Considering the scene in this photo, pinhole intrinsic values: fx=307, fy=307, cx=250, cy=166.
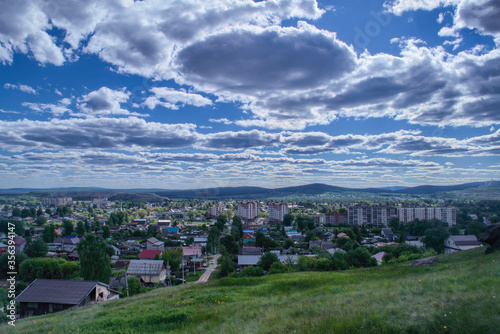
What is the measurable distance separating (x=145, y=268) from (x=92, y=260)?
23.0 ft

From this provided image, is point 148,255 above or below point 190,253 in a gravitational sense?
above

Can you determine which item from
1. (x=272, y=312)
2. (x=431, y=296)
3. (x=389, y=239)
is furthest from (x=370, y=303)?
(x=389, y=239)

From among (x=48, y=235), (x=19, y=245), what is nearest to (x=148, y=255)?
(x=19, y=245)

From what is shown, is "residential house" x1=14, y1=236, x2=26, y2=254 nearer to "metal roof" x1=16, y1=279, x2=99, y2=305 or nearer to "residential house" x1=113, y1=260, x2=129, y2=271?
"residential house" x1=113, y1=260, x2=129, y2=271

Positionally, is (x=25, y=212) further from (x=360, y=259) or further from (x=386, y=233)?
(x=386, y=233)

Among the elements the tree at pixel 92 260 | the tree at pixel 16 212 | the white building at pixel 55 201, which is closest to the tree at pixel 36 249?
the tree at pixel 92 260

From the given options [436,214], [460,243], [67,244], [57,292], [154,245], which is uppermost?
[57,292]

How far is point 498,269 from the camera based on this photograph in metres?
7.73

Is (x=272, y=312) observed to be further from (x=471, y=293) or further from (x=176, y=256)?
(x=176, y=256)

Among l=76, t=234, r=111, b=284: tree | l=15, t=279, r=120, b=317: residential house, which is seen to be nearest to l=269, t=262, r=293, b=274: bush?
l=15, t=279, r=120, b=317: residential house

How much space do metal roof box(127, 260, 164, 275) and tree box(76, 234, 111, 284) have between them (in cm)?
572

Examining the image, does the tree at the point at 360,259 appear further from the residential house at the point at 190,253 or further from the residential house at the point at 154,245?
the residential house at the point at 154,245

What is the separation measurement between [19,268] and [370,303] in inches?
1450

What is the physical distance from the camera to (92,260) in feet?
84.1
